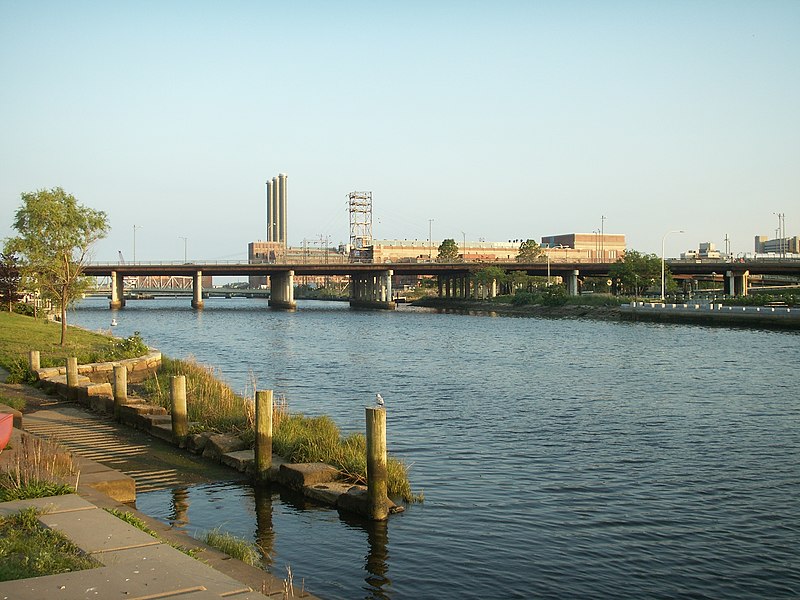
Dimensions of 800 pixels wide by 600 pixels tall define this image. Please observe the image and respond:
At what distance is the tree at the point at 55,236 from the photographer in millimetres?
42781

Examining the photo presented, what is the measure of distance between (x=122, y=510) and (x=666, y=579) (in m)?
9.07

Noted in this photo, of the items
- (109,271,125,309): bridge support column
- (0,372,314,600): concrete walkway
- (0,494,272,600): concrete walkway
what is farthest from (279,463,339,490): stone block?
(109,271,125,309): bridge support column

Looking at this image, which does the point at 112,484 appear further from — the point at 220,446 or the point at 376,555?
the point at 220,446

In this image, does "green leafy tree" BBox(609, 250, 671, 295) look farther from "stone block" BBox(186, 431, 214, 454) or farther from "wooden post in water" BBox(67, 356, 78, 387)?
"stone block" BBox(186, 431, 214, 454)

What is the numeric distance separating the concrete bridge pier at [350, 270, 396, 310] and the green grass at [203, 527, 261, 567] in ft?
477

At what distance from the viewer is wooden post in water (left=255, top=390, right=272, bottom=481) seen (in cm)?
1908

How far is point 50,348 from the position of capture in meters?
39.6

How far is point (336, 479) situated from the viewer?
18.7 metres

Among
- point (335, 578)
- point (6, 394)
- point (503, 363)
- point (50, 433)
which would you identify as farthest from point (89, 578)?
point (503, 363)

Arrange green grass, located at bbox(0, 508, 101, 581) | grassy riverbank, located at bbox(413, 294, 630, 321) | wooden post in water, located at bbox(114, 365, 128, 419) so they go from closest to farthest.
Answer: green grass, located at bbox(0, 508, 101, 581) → wooden post in water, located at bbox(114, 365, 128, 419) → grassy riverbank, located at bbox(413, 294, 630, 321)

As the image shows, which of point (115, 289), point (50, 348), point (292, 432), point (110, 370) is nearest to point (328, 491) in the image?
point (292, 432)

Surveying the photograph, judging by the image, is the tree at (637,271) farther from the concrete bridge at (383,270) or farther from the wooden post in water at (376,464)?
the wooden post in water at (376,464)

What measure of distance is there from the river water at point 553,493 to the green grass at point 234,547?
0.63 metres

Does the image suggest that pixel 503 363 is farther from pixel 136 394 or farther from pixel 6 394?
pixel 6 394
